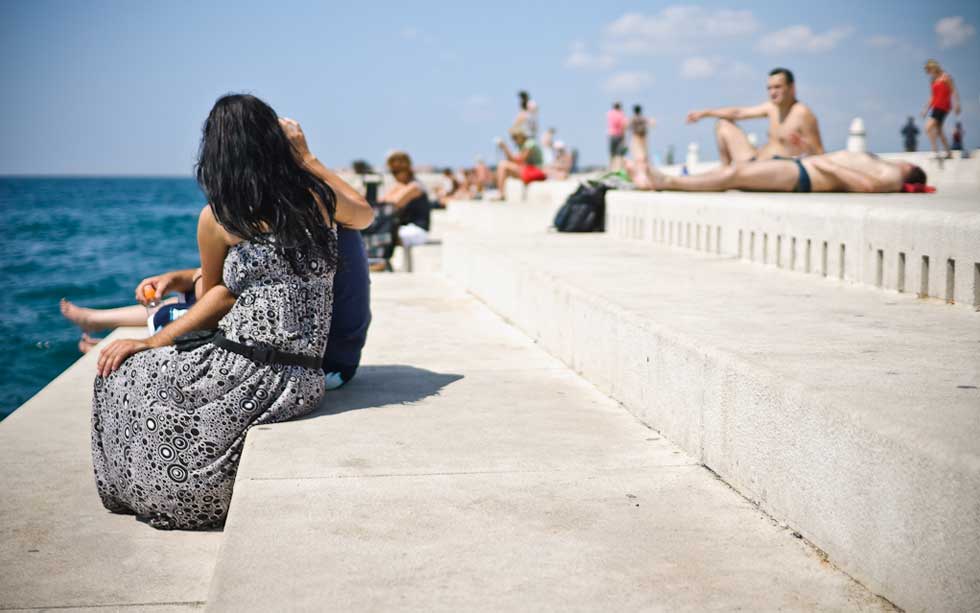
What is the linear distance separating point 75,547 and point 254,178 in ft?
4.38

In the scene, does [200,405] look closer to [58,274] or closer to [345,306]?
[345,306]

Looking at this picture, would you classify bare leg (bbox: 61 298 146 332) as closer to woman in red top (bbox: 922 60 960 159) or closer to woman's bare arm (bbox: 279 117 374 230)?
woman's bare arm (bbox: 279 117 374 230)

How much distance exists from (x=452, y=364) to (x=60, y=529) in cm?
215

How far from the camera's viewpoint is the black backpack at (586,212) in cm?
975

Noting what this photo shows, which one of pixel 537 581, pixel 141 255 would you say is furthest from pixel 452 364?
pixel 141 255

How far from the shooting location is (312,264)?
3.71m

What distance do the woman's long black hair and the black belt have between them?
30cm

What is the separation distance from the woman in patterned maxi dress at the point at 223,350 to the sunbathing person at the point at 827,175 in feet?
17.8

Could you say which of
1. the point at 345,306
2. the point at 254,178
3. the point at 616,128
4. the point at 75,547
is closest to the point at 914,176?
the point at 345,306

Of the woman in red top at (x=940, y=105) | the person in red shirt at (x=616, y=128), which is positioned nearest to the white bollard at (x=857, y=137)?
the woman in red top at (x=940, y=105)

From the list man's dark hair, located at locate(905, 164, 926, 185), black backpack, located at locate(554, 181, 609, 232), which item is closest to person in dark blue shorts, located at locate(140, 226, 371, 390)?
man's dark hair, located at locate(905, 164, 926, 185)

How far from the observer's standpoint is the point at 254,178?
3527mm

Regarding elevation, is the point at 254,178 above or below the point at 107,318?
above

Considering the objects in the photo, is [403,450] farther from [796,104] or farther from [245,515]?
[796,104]
